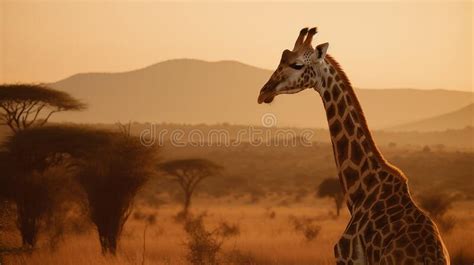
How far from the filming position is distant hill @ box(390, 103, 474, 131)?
132875mm

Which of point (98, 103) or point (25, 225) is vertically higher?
point (98, 103)

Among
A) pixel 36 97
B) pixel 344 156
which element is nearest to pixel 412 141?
pixel 36 97

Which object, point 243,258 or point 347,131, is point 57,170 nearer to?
point 243,258

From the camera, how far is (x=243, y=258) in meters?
16.6

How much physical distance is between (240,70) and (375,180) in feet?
504

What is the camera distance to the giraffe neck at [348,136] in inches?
308

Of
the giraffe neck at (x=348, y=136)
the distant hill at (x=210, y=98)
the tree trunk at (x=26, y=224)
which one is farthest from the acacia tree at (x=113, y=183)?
the distant hill at (x=210, y=98)

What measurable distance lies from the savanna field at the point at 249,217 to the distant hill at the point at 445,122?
54.4m

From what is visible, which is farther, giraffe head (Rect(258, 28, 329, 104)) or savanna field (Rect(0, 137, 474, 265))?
savanna field (Rect(0, 137, 474, 265))

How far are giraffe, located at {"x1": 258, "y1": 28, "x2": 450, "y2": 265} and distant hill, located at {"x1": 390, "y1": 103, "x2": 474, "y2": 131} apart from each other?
12450 centimetres

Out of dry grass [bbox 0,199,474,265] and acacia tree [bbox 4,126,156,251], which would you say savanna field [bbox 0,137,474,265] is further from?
acacia tree [bbox 4,126,156,251]

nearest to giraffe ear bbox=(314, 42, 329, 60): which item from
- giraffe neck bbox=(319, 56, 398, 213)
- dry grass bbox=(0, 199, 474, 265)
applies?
giraffe neck bbox=(319, 56, 398, 213)

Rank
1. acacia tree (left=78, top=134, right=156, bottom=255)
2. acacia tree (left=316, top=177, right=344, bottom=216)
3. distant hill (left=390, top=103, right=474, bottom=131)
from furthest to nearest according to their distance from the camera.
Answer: distant hill (left=390, top=103, right=474, bottom=131) → acacia tree (left=316, top=177, right=344, bottom=216) → acacia tree (left=78, top=134, right=156, bottom=255)

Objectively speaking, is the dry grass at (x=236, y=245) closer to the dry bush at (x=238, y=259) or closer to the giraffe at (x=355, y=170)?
the dry bush at (x=238, y=259)
